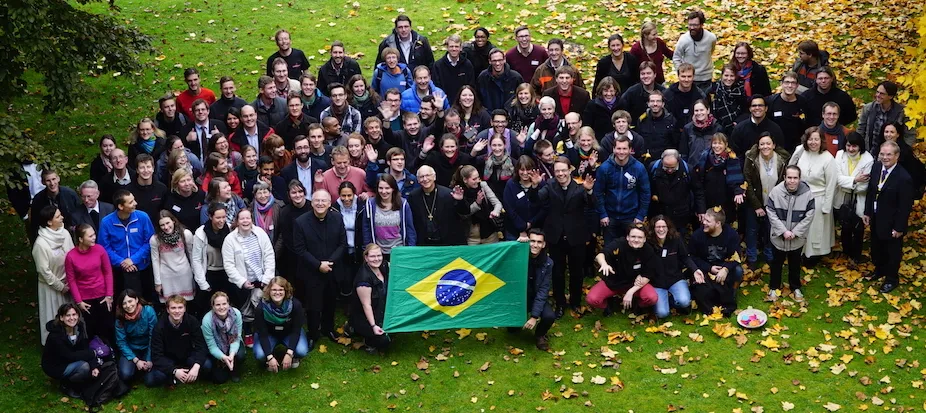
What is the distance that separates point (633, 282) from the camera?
13.8m

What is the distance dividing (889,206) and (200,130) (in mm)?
9448

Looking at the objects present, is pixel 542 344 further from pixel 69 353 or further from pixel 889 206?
pixel 69 353

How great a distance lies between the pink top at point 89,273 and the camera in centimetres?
1306

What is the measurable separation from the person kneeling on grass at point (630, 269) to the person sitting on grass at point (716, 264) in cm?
61

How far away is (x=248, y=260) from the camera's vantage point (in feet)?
43.4

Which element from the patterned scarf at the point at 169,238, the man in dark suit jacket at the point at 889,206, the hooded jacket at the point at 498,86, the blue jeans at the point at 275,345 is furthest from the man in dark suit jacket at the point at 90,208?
the man in dark suit jacket at the point at 889,206

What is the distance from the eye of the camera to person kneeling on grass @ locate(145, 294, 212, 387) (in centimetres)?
1266

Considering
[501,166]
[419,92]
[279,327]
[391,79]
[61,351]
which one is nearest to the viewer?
[61,351]

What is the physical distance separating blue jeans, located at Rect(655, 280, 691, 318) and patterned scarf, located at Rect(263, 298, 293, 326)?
462 centimetres

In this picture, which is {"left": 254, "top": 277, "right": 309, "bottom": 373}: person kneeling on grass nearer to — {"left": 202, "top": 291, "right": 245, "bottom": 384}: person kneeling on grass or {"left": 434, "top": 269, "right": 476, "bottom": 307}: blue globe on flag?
{"left": 202, "top": 291, "right": 245, "bottom": 384}: person kneeling on grass

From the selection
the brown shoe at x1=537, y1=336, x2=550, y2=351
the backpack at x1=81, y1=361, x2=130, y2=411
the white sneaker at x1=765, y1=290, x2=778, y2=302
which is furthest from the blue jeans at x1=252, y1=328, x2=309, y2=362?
the white sneaker at x1=765, y1=290, x2=778, y2=302

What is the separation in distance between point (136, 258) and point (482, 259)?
4285 mm

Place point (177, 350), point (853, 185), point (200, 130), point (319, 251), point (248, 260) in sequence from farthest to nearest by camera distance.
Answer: point (200, 130), point (853, 185), point (319, 251), point (248, 260), point (177, 350)

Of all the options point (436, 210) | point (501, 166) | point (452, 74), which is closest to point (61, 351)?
point (436, 210)
